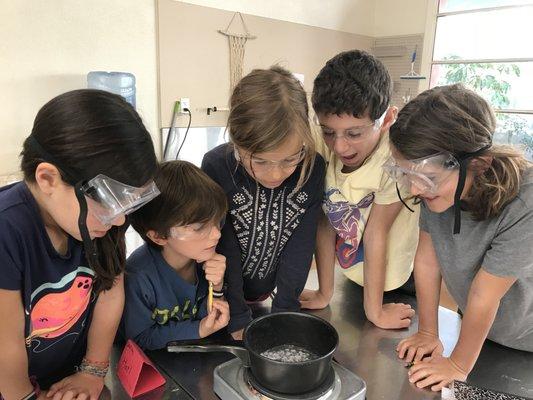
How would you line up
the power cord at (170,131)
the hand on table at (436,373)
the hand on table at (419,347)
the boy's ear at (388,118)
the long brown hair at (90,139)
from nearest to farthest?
1. the long brown hair at (90,139)
2. the hand on table at (436,373)
3. the hand on table at (419,347)
4. the boy's ear at (388,118)
5. the power cord at (170,131)

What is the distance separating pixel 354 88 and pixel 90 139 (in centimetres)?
65

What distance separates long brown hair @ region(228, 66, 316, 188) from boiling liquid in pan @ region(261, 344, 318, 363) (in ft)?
1.45

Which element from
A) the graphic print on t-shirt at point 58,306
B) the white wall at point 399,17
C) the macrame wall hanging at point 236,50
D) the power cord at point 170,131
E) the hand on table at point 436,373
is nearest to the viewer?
the graphic print on t-shirt at point 58,306

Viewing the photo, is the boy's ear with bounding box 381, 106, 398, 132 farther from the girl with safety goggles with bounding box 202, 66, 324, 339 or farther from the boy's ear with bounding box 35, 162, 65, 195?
the boy's ear with bounding box 35, 162, 65, 195

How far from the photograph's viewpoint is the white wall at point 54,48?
263 cm

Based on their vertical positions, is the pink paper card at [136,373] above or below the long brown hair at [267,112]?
below

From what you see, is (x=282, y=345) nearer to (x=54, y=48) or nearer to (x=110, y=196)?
(x=110, y=196)

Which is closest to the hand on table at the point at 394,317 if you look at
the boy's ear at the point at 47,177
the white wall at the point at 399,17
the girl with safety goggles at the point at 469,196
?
the girl with safety goggles at the point at 469,196

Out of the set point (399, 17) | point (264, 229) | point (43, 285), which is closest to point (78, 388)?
point (43, 285)

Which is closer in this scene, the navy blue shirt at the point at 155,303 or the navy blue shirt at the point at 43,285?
the navy blue shirt at the point at 43,285

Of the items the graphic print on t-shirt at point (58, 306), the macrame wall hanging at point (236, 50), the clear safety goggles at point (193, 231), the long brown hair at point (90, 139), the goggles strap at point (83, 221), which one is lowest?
the graphic print on t-shirt at point (58, 306)

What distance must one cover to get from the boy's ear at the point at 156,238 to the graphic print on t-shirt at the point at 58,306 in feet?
0.55

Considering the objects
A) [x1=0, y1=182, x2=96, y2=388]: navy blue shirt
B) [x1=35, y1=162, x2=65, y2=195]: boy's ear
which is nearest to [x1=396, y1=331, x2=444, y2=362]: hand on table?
[x1=0, y1=182, x2=96, y2=388]: navy blue shirt

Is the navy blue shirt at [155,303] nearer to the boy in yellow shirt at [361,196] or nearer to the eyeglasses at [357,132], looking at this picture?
the boy in yellow shirt at [361,196]
